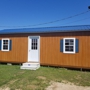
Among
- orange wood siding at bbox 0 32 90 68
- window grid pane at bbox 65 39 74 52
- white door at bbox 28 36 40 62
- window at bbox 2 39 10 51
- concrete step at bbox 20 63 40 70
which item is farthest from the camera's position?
window at bbox 2 39 10 51

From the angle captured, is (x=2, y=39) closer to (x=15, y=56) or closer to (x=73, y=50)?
(x=15, y=56)

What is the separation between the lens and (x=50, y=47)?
9.68 metres

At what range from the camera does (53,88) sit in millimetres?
5059

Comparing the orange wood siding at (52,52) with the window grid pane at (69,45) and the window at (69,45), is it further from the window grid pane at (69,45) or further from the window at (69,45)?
the window grid pane at (69,45)

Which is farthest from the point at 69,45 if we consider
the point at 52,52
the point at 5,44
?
the point at 5,44

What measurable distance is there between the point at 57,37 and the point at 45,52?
1.66 m

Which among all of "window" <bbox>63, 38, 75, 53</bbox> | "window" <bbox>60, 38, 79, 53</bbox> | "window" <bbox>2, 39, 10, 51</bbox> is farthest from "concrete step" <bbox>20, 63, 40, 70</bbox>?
"window" <bbox>2, 39, 10, 51</bbox>

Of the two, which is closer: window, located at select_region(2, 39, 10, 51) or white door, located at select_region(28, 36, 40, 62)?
white door, located at select_region(28, 36, 40, 62)

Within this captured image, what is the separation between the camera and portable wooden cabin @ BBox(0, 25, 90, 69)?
8.82 m

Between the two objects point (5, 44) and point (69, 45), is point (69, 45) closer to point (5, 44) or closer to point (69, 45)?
point (69, 45)

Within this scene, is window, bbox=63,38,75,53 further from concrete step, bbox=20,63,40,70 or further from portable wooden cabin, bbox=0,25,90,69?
concrete step, bbox=20,63,40,70

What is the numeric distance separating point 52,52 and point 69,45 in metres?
1.55

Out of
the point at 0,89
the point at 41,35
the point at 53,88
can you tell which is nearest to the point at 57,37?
the point at 41,35

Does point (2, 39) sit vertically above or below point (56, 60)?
above
